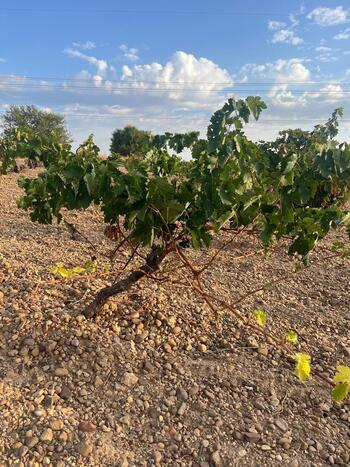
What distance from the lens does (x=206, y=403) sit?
7.07 feet

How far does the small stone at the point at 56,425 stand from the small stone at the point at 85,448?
0.14m

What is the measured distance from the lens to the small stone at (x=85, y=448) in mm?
1796

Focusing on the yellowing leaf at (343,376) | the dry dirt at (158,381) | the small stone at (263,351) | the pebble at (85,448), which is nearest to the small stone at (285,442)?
the dry dirt at (158,381)

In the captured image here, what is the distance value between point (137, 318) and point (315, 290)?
1792 millimetres

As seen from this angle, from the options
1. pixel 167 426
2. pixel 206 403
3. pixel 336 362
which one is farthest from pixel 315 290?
pixel 167 426

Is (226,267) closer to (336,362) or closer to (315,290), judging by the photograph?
(315,290)

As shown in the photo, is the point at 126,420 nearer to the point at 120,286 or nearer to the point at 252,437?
the point at 252,437

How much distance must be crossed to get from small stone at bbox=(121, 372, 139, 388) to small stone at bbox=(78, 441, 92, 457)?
0.41m

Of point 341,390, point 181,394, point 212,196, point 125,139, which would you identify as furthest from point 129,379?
point 125,139

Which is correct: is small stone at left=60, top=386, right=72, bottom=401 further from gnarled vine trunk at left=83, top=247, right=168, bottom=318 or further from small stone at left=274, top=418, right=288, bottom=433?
small stone at left=274, top=418, right=288, bottom=433

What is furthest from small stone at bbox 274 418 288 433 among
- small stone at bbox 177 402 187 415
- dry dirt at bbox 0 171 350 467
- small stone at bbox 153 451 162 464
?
small stone at bbox 153 451 162 464

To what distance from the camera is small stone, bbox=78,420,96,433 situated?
1919 millimetres

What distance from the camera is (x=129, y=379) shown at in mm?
2229

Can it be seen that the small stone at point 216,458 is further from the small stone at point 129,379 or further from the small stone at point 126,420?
the small stone at point 129,379
